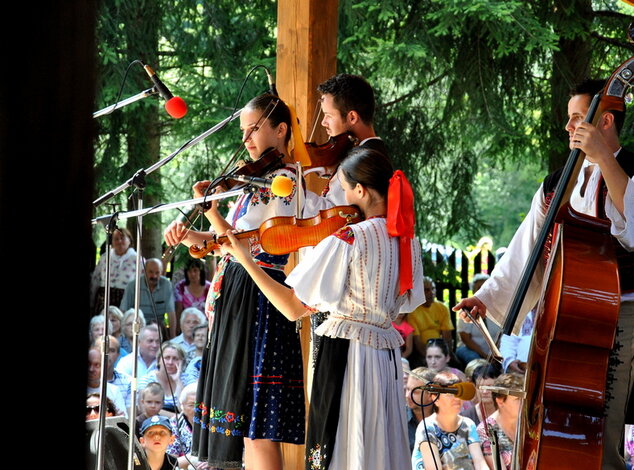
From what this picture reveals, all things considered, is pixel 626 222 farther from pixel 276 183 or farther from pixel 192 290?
pixel 192 290

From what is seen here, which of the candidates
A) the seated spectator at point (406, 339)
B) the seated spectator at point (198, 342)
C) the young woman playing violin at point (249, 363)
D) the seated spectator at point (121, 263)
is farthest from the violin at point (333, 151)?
the seated spectator at point (121, 263)

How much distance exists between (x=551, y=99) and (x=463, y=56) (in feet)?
2.88

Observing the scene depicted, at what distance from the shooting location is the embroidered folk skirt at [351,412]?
9.46 ft

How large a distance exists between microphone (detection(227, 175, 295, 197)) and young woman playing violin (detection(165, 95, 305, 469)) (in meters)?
0.22

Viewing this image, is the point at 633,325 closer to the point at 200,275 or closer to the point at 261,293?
the point at 261,293

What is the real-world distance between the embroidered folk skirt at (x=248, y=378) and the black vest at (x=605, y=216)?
102 cm

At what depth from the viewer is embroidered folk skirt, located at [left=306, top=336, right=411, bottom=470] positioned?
2.88 meters

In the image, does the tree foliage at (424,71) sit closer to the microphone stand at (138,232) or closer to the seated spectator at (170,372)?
the seated spectator at (170,372)

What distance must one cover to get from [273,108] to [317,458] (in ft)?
4.36

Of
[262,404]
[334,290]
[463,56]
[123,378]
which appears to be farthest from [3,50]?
[463,56]

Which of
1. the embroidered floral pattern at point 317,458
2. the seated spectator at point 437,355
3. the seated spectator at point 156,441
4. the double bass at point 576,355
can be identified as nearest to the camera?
the double bass at point 576,355

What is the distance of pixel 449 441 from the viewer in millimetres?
4551

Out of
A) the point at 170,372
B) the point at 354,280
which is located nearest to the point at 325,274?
the point at 354,280

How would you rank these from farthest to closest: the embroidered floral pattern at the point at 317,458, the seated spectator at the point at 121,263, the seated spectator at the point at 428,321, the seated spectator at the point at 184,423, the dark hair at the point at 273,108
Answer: the seated spectator at the point at 121,263
the seated spectator at the point at 428,321
the seated spectator at the point at 184,423
the dark hair at the point at 273,108
the embroidered floral pattern at the point at 317,458
